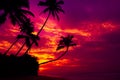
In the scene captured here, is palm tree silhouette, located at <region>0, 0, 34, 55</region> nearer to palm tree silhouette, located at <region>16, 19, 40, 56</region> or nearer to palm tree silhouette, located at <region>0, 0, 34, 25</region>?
palm tree silhouette, located at <region>0, 0, 34, 25</region>

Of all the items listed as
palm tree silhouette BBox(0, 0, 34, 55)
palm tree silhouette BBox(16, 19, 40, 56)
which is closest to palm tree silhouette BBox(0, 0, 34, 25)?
palm tree silhouette BBox(0, 0, 34, 55)

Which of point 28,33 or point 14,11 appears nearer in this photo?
point 14,11

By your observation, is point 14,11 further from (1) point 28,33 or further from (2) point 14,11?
(1) point 28,33

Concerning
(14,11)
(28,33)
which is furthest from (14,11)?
(28,33)

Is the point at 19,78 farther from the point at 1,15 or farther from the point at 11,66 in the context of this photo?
the point at 1,15

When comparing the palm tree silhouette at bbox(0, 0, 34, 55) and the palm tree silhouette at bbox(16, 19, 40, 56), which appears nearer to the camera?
the palm tree silhouette at bbox(0, 0, 34, 55)

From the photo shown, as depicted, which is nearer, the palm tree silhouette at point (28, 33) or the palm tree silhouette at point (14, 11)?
the palm tree silhouette at point (14, 11)

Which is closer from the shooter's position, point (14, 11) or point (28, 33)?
point (14, 11)

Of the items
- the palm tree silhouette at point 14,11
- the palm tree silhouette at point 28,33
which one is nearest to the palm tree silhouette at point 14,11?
the palm tree silhouette at point 14,11

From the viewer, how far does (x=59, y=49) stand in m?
94.2

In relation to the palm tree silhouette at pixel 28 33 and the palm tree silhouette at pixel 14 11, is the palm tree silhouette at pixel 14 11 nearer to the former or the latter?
the palm tree silhouette at pixel 14 11

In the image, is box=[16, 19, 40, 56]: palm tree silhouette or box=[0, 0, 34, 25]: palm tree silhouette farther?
box=[16, 19, 40, 56]: palm tree silhouette

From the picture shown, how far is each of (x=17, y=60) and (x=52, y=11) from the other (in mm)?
26940

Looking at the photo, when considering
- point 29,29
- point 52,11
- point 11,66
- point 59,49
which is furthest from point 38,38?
point 11,66
